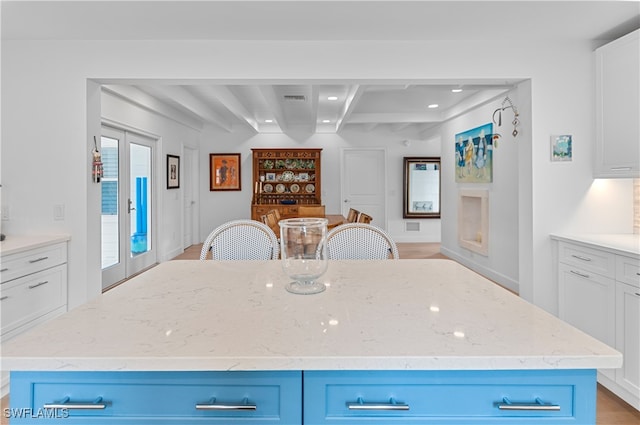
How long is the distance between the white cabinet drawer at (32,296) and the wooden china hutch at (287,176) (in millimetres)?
5047

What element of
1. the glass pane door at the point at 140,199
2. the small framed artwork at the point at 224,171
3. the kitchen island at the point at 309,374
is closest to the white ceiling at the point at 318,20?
the kitchen island at the point at 309,374

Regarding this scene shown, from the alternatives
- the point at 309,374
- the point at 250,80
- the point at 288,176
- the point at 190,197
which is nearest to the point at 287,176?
the point at 288,176

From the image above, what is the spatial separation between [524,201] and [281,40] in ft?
7.66

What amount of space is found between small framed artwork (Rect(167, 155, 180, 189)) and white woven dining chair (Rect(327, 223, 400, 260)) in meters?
4.89

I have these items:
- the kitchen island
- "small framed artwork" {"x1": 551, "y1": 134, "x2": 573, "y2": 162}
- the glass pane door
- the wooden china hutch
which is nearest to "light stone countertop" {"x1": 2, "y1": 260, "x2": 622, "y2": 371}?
the kitchen island

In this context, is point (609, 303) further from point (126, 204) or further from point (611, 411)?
point (126, 204)

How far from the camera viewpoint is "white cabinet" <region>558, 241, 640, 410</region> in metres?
2.15

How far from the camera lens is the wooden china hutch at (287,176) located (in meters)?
7.84

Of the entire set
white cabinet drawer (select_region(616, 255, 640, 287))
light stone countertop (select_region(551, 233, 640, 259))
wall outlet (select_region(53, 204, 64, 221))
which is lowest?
white cabinet drawer (select_region(616, 255, 640, 287))

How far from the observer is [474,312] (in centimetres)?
104

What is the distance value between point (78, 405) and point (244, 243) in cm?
137

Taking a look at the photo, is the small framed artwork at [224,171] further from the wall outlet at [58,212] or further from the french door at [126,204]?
the wall outlet at [58,212]

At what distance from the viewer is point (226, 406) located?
80cm

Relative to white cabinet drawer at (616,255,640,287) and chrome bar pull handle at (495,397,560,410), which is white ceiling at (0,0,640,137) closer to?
white cabinet drawer at (616,255,640,287)
